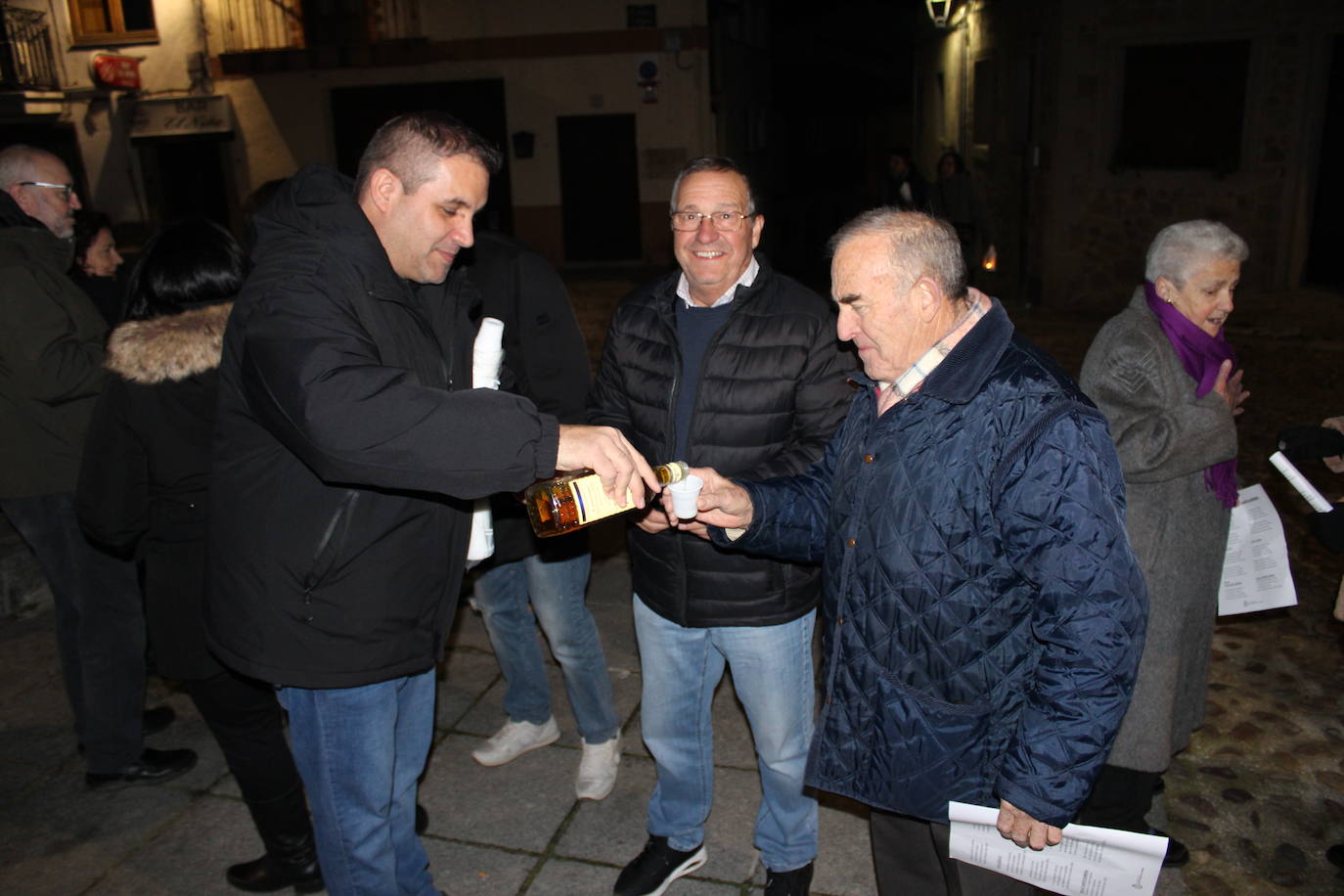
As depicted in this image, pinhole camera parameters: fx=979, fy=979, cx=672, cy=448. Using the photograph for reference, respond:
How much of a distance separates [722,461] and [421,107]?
18.7 m

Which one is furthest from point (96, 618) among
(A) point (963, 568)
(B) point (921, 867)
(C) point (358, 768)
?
(A) point (963, 568)

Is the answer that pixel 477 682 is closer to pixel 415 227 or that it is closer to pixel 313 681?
pixel 313 681

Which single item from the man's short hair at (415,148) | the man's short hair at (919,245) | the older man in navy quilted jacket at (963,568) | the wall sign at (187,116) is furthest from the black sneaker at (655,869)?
the wall sign at (187,116)

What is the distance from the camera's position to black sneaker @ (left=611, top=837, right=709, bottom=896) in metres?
3.21

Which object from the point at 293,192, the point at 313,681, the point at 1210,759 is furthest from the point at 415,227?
the point at 1210,759

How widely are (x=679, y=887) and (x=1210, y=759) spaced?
2.26m

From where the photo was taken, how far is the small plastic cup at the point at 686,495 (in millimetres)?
2578

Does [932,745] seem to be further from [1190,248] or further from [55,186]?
[55,186]

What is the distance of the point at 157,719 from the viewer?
4348 mm

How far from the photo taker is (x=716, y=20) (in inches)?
768

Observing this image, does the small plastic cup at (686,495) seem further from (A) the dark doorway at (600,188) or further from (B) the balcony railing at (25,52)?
(B) the balcony railing at (25,52)

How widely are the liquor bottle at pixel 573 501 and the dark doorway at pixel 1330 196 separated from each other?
12.4 m

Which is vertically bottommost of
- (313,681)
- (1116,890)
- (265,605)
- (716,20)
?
(1116,890)

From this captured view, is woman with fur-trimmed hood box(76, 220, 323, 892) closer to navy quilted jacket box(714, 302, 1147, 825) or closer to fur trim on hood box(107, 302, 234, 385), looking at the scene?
fur trim on hood box(107, 302, 234, 385)
